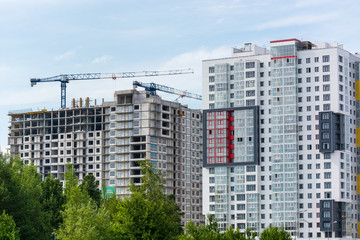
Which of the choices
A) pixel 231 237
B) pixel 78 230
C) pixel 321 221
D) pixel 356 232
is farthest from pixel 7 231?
pixel 356 232

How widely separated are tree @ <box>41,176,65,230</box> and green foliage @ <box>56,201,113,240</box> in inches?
909

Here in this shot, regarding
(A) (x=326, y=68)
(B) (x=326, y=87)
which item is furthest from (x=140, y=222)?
(A) (x=326, y=68)

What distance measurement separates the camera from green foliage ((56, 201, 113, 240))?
112 meters

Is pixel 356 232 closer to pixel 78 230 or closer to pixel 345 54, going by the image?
pixel 345 54

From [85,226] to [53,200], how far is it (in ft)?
119

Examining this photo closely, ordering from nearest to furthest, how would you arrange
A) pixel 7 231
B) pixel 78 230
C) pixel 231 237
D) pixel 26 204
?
1. pixel 7 231
2. pixel 78 230
3. pixel 26 204
4. pixel 231 237

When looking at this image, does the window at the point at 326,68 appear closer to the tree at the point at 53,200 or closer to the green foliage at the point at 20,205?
the tree at the point at 53,200

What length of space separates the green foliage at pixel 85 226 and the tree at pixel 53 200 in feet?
75.7

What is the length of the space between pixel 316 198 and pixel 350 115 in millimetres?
25032

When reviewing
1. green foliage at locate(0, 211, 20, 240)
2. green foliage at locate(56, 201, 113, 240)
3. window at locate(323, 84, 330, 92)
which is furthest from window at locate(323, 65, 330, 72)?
green foliage at locate(0, 211, 20, 240)

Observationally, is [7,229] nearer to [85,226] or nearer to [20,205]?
[85,226]

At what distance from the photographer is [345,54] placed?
19912cm

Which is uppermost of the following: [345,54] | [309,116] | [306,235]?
[345,54]

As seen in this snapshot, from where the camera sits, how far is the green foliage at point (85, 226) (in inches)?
4412
